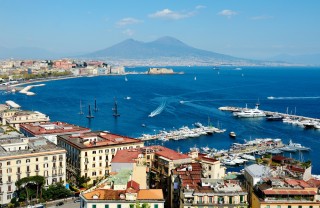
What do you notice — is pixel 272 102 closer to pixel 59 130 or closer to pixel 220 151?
pixel 220 151

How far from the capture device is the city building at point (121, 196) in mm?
19875

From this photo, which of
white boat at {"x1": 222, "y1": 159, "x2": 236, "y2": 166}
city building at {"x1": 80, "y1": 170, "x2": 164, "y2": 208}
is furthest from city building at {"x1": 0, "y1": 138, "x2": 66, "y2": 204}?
white boat at {"x1": 222, "y1": 159, "x2": 236, "y2": 166}

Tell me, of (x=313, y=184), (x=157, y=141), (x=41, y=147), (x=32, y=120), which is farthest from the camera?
(x=157, y=141)

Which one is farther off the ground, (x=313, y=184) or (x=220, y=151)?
(x=313, y=184)

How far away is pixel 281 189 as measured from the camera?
19.9 meters

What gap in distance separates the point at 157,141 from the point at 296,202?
39.4m

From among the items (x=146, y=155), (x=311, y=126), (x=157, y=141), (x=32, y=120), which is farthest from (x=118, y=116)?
(x=146, y=155)

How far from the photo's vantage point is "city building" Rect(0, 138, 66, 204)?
28.7 metres

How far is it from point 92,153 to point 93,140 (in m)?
1.90

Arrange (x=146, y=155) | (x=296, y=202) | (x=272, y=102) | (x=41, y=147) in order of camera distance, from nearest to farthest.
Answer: (x=296, y=202) → (x=146, y=155) → (x=41, y=147) → (x=272, y=102)

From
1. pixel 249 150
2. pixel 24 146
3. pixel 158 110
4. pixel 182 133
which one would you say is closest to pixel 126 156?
pixel 24 146

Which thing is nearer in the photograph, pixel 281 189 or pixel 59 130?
pixel 281 189

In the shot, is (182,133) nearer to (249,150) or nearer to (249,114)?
(249,150)

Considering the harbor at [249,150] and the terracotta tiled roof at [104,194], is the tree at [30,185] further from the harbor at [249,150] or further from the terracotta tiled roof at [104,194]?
the harbor at [249,150]
